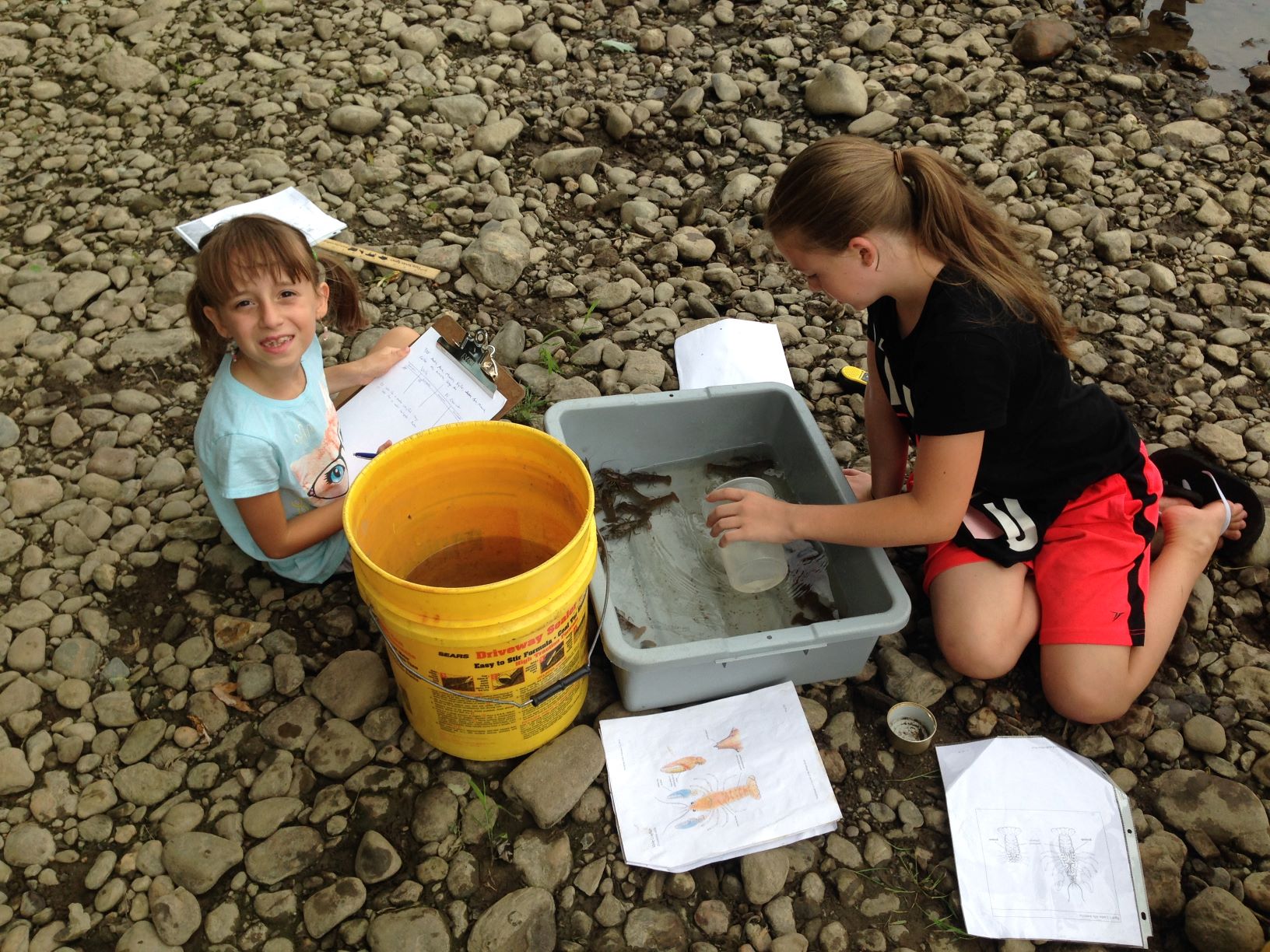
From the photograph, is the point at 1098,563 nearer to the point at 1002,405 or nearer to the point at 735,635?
the point at 1002,405

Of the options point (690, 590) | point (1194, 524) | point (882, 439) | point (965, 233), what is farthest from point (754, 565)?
point (1194, 524)

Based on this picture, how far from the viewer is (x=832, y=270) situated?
1.79 metres

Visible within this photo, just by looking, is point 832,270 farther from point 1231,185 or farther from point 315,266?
point 1231,185

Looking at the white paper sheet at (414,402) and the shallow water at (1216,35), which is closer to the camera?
the white paper sheet at (414,402)

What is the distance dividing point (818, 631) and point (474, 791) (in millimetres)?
759

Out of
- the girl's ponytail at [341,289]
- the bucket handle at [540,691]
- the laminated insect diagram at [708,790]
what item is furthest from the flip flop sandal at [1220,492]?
the girl's ponytail at [341,289]

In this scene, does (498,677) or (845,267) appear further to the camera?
(845,267)

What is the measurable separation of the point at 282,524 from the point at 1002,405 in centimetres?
148

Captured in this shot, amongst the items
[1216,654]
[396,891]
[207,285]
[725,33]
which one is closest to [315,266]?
[207,285]

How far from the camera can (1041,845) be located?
5.91 ft

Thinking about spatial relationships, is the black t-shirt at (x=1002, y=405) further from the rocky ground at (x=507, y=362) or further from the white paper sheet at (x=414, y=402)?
the white paper sheet at (x=414, y=402)

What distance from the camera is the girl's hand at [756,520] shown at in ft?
6.43

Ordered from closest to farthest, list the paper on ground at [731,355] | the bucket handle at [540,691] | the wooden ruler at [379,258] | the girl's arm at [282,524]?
1. the bucket handle at [540,691]
2. the girl's arm at [282,524]
3. the paper on ground at [731,355]
4. the wooden ruler at [379,258]

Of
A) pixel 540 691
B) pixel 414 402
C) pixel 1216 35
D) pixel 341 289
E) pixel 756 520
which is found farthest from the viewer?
pixel 1216 35
